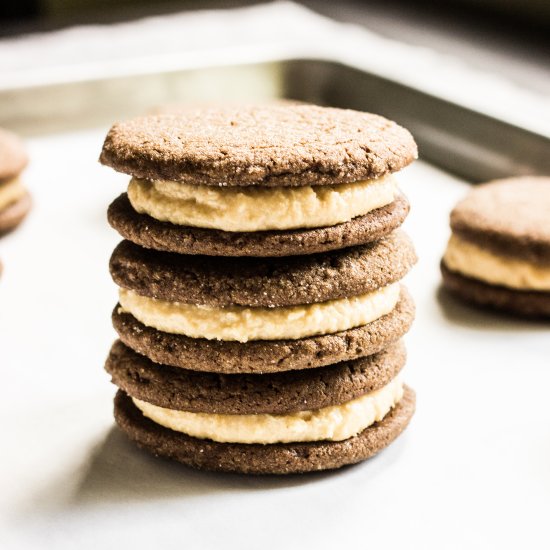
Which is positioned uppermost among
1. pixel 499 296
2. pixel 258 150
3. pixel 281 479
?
pixel 258 150

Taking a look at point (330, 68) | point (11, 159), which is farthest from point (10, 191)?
point (330, 68)

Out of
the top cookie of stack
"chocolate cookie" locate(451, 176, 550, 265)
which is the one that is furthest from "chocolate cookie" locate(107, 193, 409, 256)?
"chocolate cookie" locate(451, 176, 550, 265)

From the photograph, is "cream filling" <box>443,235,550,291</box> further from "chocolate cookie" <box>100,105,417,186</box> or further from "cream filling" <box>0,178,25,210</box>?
"cream filling" <box>0,178,25,210</box>

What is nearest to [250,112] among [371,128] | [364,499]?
[371,128]

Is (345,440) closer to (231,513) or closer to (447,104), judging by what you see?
(231,513)

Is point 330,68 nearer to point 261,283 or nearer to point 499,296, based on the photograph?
point 499,296

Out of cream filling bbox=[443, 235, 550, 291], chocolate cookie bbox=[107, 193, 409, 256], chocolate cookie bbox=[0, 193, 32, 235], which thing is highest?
chocolate cookie bbox=[107, 193, 409, 256]
